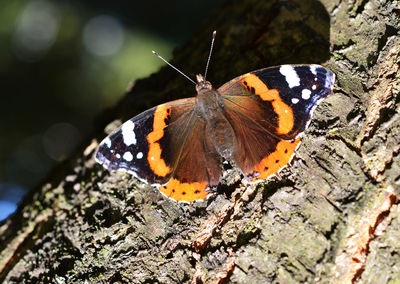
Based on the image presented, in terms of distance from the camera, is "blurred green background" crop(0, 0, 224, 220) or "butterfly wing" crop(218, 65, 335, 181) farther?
"blurred green background" crop(0, 0, 224, 220)

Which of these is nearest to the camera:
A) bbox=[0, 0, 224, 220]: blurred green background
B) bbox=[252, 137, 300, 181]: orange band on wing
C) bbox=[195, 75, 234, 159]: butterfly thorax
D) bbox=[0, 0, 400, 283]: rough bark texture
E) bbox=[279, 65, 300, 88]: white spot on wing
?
bbox=[0, 0, 400, 283]: rough bark texture

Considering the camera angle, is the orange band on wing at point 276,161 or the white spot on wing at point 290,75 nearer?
the orange band on wing at point 276,161

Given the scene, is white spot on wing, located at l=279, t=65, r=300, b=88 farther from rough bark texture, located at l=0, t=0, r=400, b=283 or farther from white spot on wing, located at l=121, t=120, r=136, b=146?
white spot on wing, located at l=121, t=120, r=136, b=146

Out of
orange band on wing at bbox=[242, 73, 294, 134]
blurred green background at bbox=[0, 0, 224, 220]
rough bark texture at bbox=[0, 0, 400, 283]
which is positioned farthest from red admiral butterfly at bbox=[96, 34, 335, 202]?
blurred green background at bbox=[0, 0, 224, 220]

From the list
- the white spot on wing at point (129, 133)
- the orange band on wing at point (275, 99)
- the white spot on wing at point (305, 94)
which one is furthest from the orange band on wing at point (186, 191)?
the white spot on wing at point (305, 94)

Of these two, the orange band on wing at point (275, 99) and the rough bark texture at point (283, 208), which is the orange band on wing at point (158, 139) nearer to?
the rough bark texture at point (283, 208)
